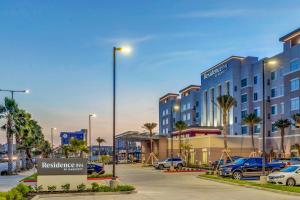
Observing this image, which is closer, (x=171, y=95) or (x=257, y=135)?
(x=257, y=135)

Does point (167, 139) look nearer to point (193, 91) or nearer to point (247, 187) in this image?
point (193, 91)

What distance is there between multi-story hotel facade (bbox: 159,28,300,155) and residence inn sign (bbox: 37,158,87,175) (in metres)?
36.5

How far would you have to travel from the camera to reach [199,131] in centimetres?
9369

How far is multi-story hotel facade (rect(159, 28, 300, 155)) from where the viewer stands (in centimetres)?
7044

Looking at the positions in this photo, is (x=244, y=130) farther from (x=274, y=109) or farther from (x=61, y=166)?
(x=61, y=166)

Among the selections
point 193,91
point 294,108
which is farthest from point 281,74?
point 193,91

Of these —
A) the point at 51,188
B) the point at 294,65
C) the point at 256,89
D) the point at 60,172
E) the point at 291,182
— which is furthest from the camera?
the point at 256,89

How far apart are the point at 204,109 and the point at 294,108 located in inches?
1651

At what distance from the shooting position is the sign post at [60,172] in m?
24.5

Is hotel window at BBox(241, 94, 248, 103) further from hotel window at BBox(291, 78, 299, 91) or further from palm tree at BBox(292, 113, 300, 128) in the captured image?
palm tree at BBox(292, 113, 300, 128)

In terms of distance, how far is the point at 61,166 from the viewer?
983 inches

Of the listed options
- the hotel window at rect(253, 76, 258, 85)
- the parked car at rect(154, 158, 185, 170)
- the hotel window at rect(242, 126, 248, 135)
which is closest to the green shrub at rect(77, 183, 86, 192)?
the parked car at rect(154, 158, 185, 170)

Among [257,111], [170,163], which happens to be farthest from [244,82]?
[170,163]

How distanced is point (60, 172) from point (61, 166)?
36 centimetres
